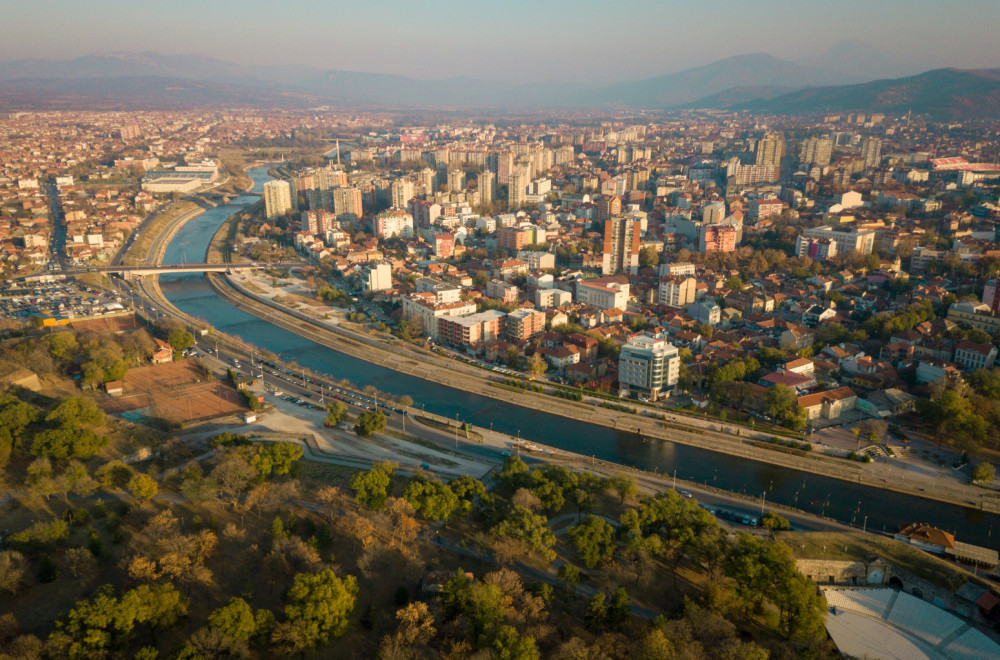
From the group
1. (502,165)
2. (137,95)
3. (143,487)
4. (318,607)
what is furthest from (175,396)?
(137,95)

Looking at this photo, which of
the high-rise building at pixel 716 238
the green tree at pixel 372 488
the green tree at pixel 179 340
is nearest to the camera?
the green tree at pixel 372 488

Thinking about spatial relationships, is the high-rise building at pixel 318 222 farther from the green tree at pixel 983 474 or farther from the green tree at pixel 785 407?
the green tree at pixel 983 474

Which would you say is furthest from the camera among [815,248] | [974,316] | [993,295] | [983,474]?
[815,248]

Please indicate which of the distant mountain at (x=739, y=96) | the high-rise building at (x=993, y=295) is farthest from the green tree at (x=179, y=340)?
the distant mountain at (x=739, y=96)

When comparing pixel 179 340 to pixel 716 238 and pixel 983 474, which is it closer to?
pixel 983 474

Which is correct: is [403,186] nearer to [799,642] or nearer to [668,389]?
[668,389]

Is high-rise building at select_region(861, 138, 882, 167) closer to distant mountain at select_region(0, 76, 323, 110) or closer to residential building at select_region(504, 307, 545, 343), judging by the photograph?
residential building at select_region(504, 307, 545, 343)

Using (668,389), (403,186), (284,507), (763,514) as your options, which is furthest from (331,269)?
(763,514)
